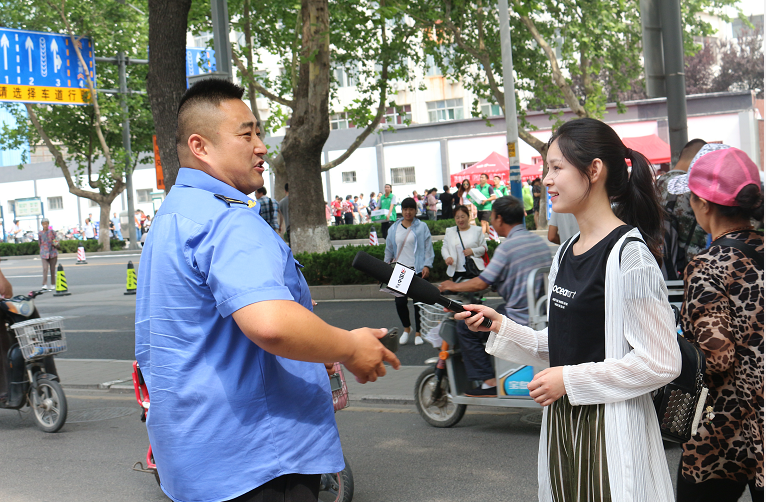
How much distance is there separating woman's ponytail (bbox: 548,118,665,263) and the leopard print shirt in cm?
44

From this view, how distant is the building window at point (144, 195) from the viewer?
2149 inches

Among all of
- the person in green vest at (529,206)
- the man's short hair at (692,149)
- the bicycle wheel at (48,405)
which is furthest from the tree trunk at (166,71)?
the person in green vest at (529,206)

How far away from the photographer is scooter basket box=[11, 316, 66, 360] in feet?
21.7

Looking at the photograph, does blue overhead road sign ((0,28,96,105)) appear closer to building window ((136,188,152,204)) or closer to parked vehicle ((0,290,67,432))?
parked vehicle ((0,290,67,432))

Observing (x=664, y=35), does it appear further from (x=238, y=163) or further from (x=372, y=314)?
(x=238, y=163)

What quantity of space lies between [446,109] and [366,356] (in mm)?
47233

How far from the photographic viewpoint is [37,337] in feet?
21.9

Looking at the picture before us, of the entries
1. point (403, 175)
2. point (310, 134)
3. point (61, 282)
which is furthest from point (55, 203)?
point (310, 134)

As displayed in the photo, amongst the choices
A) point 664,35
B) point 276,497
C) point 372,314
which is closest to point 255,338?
point 276,497

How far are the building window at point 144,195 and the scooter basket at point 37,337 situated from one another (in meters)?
49.6

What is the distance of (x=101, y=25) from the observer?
27344mm

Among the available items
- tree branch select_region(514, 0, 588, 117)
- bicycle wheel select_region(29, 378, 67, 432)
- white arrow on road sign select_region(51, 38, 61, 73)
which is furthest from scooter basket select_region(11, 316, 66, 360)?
white arrow on road sign select_region(51, 38, 61, 73)

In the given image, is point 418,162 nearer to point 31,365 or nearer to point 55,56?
point 55,56

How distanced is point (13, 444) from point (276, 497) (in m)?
5.29
